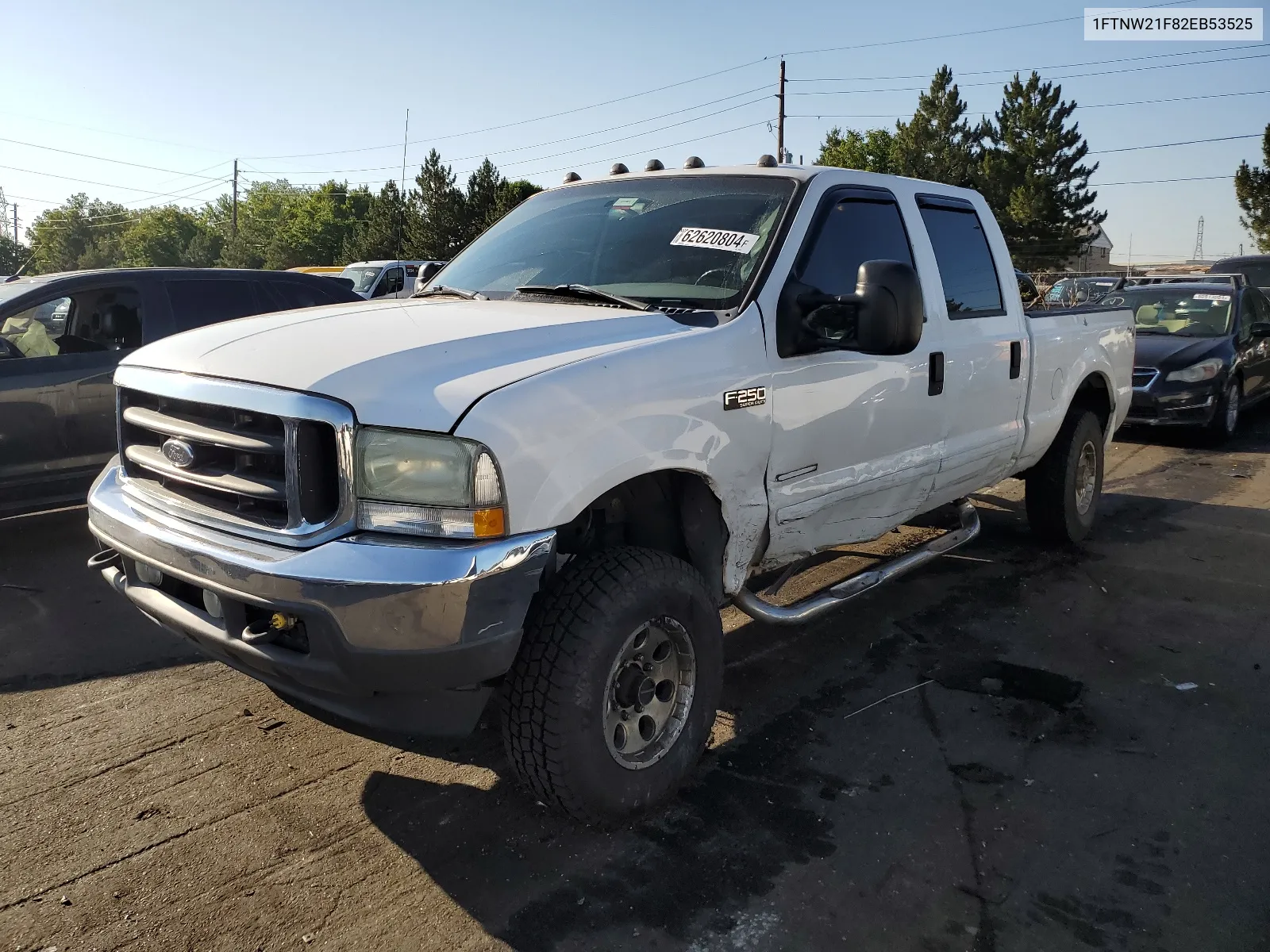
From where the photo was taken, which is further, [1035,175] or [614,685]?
[1035,175]

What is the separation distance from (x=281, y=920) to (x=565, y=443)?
4.74ft

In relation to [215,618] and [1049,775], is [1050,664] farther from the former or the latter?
[215,618]

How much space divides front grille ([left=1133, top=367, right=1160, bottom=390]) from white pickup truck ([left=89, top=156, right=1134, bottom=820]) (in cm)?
673

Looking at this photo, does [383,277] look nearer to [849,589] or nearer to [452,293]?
[452,293]

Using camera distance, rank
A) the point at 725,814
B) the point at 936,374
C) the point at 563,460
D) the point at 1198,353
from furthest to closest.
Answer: the point at 1198,353, the point at 936,374, the point at 725,814, the point at 563,460

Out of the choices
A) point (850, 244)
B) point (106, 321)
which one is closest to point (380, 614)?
point (850, 244)

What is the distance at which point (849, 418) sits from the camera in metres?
3.56

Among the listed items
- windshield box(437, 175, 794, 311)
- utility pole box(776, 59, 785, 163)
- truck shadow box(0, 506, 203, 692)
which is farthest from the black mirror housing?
utility pole box(776, 59, 785, 163)

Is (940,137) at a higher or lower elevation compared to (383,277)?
higher

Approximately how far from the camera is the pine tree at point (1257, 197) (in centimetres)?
4266

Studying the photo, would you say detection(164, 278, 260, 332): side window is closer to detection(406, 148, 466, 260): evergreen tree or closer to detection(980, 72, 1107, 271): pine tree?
detection(406, 148, 466, 260): evergreen tree

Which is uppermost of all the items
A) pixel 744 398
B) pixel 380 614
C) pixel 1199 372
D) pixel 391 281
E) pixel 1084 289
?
pixel 391 281

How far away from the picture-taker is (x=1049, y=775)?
10.5ft

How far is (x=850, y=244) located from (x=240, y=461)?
2428 mm
